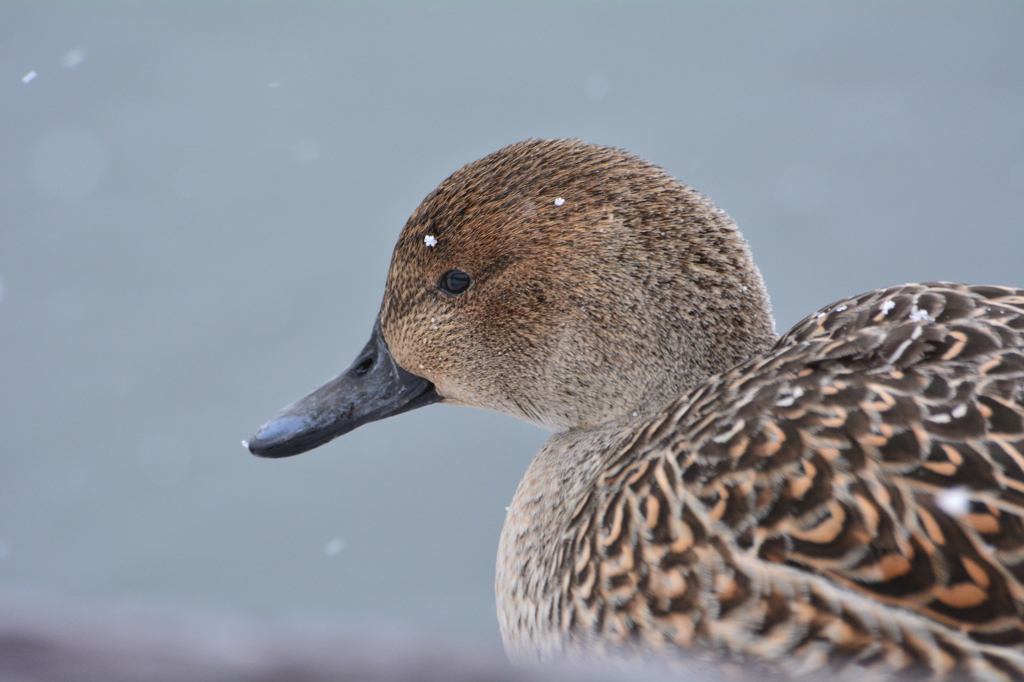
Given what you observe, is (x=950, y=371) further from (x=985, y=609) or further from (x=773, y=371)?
(x=985, y=609)

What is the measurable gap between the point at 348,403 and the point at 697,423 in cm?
93

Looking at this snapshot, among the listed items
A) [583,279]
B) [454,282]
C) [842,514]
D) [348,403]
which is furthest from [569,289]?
[842,514]

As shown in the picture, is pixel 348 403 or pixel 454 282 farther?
pixel 348 403

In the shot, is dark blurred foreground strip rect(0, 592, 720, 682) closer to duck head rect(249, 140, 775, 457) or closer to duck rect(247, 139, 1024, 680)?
duck rect(247, 139, 1024, 680)

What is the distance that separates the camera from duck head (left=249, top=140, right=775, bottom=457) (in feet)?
6.28

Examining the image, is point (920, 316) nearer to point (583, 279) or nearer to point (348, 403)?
point (583, 279)

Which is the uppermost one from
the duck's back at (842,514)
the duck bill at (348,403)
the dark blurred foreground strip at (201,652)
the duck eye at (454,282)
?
the duck eye at (454,282)

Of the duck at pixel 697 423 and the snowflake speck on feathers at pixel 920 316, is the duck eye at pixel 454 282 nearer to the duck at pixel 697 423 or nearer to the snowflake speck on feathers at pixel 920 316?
the duck at pixel 697 423

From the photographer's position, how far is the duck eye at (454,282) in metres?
2.04

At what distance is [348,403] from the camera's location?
7.21ft

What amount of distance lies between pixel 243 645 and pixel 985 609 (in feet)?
3.75

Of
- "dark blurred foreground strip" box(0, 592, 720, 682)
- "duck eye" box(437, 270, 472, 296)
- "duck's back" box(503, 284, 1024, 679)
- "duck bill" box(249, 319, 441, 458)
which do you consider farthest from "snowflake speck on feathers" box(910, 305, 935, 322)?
"dark blurred foreground strip" box(0, 592, 720, 682)

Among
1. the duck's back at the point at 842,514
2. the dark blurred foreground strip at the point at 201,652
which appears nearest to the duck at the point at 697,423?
the duck's back at the point at 842,514

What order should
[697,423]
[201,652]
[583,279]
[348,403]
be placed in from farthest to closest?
[348,403] → [583,279] → [697,423] → [201,652]
